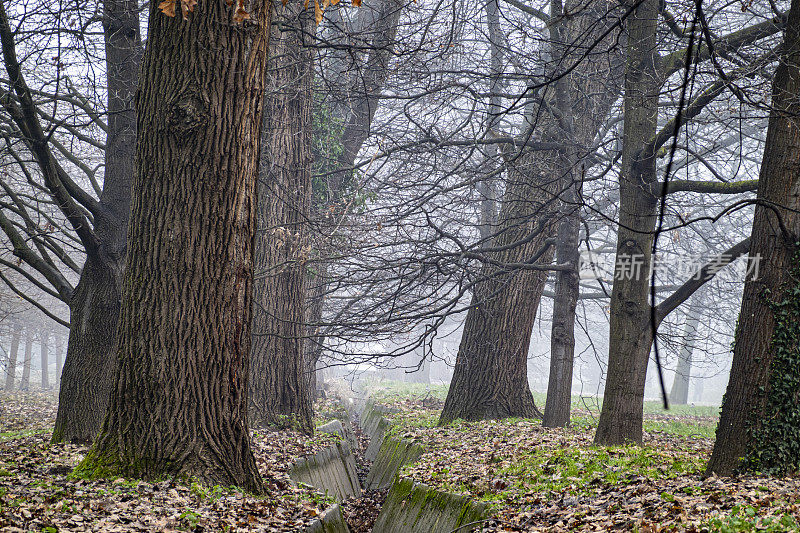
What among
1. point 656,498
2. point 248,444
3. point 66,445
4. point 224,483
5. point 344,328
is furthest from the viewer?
point 344,328

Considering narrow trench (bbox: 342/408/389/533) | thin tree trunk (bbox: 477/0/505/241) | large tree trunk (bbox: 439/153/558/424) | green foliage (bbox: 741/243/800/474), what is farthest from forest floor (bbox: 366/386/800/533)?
thin tree trunk (bbox: 477/0/505/241)

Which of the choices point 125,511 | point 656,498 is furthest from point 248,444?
point 656,498

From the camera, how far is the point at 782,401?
15.4ft

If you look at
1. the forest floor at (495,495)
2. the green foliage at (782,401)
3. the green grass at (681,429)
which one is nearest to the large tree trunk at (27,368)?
the forest floor at (495,495)

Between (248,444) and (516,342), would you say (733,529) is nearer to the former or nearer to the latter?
(248,444)

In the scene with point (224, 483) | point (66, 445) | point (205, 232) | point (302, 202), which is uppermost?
point (302, 202)

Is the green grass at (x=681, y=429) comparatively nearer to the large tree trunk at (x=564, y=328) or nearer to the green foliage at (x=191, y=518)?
the large tree trunk at (x=564, y=328)

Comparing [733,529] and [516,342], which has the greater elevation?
[516,342]

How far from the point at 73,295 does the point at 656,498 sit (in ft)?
24.5

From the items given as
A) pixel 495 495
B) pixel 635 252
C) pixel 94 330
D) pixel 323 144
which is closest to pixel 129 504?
pixel 495 495

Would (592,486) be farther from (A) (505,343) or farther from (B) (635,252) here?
(A) (505,343)

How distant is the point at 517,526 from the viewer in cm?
447

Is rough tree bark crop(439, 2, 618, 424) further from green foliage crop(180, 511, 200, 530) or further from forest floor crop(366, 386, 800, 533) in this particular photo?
green foliage crop(180, 511, 200, 530)

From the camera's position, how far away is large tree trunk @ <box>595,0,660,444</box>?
676 cm
